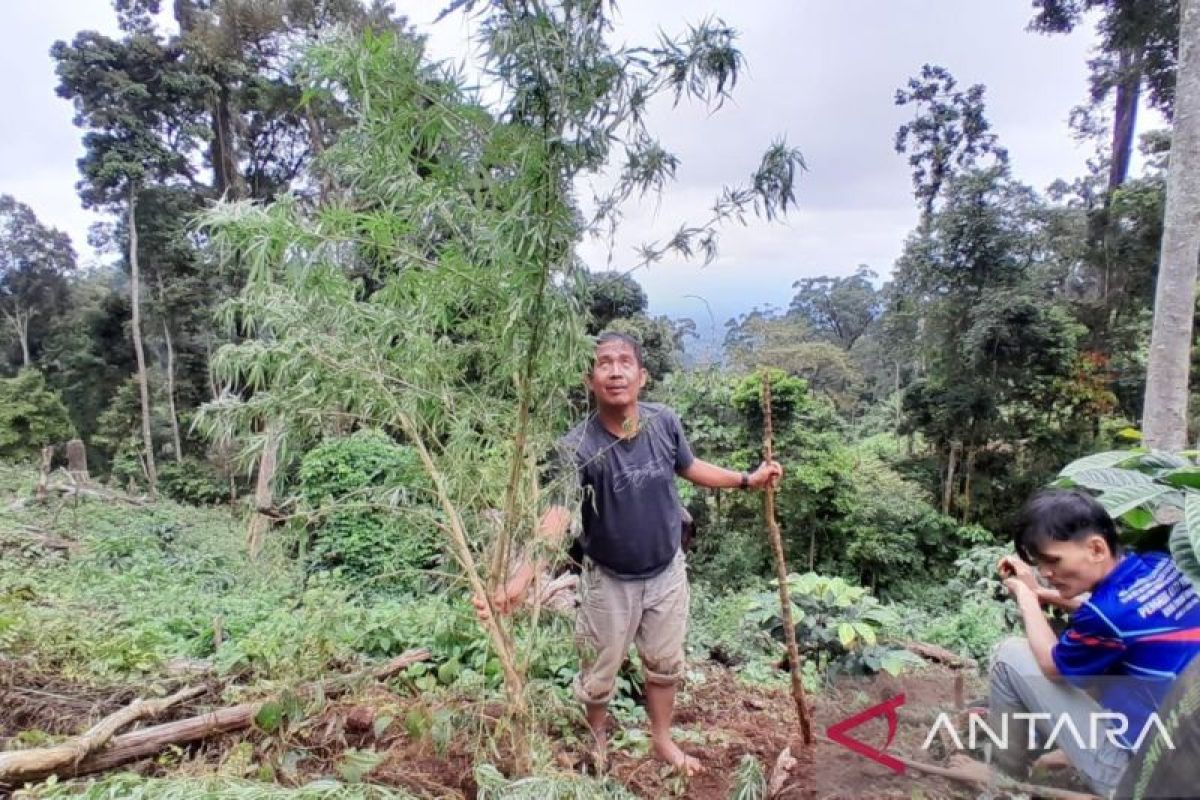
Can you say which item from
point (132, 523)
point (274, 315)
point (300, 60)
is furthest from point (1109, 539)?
point (132, 523)

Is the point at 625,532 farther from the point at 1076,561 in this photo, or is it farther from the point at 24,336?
the point at 24,336

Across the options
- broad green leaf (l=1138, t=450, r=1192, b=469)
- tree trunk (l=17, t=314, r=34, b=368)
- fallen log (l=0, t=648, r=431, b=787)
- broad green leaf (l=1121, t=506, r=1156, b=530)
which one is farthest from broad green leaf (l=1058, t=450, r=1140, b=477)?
tree trunk (l=17, t=314, r=34, b=368)

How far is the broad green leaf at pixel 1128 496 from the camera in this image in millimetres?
1339

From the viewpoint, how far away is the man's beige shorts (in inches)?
78.6

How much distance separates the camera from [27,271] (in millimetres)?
18422

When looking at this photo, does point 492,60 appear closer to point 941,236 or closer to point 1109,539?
point 1109,539

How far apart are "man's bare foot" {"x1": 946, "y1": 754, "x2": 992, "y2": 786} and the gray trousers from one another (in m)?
0.05

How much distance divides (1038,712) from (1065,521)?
1.63 ft

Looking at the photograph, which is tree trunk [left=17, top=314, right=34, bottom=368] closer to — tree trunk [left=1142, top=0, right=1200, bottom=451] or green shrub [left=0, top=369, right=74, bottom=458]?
green shrub [left=0, top=369, right=74, bottom=458]

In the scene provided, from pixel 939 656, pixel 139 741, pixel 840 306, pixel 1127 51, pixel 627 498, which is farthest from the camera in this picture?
pixel 840 306

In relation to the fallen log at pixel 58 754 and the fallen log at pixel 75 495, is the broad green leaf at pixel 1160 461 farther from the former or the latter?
the fallen log at pixel 75 495

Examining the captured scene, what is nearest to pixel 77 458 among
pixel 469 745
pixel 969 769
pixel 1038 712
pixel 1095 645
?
pixel 469 745

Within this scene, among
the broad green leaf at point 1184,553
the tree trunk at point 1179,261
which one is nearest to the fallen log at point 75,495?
the broad green leaf at point 1184,553

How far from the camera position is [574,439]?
188 centimetres
